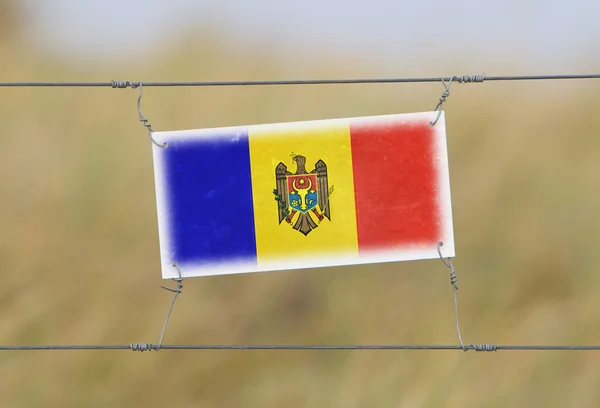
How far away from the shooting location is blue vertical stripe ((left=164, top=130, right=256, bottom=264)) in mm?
1463

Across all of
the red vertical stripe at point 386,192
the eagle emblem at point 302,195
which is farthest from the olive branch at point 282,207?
the red vertical stripe at point 386,192

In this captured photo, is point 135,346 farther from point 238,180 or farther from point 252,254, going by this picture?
point 238,180

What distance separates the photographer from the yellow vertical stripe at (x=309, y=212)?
1450 millimetres

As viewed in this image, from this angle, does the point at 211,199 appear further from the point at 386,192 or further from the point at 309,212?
the point at 386,192

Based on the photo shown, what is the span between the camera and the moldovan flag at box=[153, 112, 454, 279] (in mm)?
1451

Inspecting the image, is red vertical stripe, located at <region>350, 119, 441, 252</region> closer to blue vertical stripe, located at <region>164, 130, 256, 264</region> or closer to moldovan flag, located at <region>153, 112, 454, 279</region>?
moldovan flag, located at <region>153, 112, 454, 279</region>

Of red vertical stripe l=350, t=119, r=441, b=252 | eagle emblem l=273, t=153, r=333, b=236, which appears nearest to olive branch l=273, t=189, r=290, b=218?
eagle emblem l=273, t=153, r=333, b=236

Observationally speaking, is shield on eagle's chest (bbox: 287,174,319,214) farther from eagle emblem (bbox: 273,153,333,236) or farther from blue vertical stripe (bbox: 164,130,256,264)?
blue vertical stripe (bbox: 164,130,256,264)

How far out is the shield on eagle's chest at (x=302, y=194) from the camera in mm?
1446

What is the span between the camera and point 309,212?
1.45 meters

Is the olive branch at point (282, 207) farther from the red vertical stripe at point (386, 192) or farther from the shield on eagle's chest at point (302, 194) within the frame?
the red vertical stripe at point (386, 192)

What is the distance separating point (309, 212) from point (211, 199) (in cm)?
23

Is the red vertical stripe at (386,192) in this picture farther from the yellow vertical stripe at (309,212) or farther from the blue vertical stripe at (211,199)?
the blue vertical stripe at (211,199)

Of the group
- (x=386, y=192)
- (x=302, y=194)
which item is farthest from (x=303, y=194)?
(x=386, y=192)
